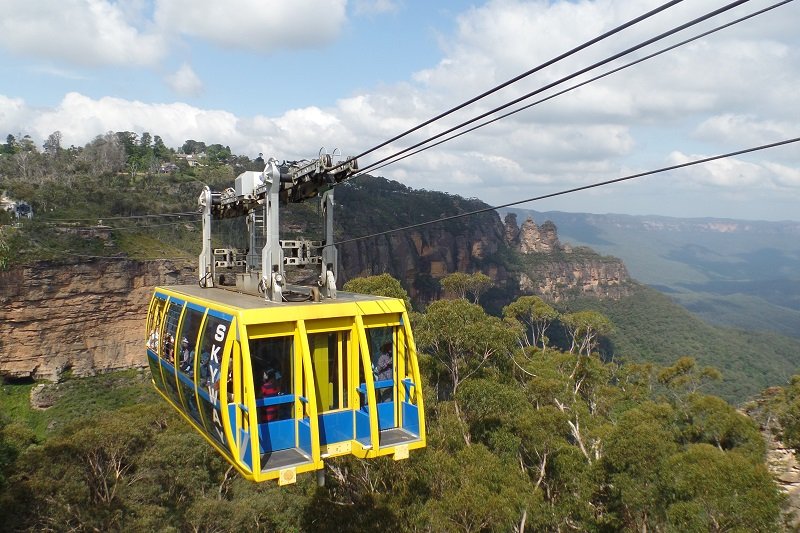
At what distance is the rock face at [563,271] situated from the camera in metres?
79.6

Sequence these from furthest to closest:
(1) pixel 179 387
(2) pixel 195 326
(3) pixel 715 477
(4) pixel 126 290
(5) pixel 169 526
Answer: (4) pixel 126 290
(5) pixel 169 526
(3) pixel 715 477
(1) pixel 179 387
(2) pixel 195 326

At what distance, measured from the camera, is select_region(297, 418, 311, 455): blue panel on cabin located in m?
5.61

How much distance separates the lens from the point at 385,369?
622 centimetres

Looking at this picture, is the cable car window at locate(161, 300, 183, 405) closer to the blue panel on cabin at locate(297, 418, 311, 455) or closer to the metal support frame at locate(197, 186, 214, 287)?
the metal support frame at locate(197, 186, 214, 287)

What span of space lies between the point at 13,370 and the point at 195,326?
32886mm

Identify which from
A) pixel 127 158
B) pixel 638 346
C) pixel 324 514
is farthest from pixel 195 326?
pixel 638 346

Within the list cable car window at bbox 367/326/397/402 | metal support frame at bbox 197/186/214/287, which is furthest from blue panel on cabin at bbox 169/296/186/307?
cable car window at bbox 367/326/397/402

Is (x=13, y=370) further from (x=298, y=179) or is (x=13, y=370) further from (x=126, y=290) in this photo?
(x=298, y=179)

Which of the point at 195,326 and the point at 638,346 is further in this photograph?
the point at 638,346

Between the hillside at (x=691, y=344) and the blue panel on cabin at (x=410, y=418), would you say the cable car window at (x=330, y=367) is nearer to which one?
the blue panel on cabin at (x=410, y=418)

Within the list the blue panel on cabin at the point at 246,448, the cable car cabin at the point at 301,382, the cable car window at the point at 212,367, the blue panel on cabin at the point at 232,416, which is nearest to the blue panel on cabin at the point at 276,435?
the cable car cabin at the point at 301,382

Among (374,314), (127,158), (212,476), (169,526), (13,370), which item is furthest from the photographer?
(127,158)

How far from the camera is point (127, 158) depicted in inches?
2285

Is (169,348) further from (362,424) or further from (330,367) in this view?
(362,424)
